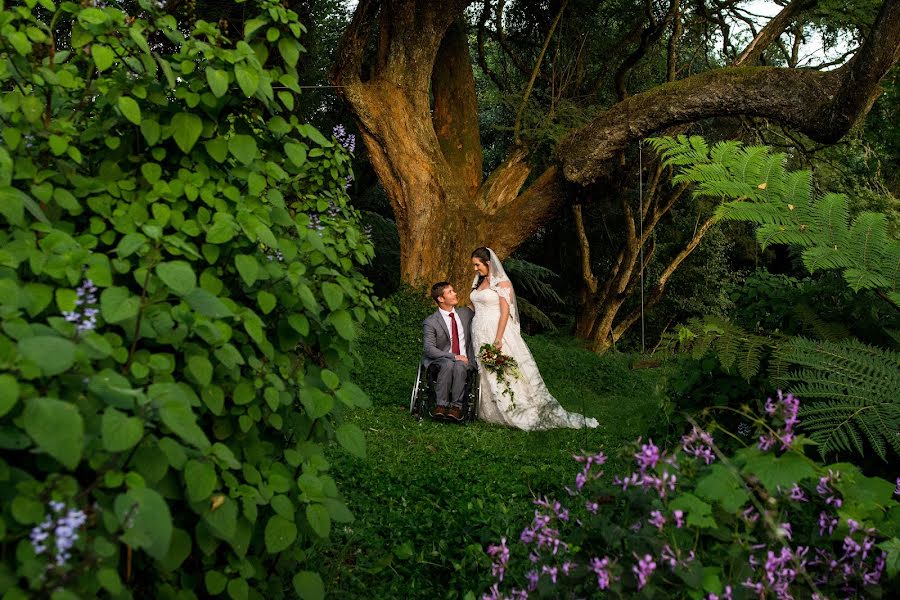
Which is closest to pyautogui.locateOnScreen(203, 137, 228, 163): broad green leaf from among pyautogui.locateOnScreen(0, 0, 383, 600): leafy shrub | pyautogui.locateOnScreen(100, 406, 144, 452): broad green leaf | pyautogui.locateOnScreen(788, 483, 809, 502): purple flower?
pyautogui.locateOnScreen(0, 0, 383, 600): leafy shrub

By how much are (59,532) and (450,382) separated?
7.76m

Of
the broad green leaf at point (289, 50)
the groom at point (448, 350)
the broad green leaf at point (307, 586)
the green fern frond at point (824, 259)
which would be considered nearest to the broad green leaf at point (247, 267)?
the broad green leaf at point (289, 50)

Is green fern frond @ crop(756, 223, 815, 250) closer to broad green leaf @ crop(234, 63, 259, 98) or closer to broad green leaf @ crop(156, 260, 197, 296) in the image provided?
broad green leaf @ crop(234, 63, 259, 98)

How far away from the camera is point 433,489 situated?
558 centimetres

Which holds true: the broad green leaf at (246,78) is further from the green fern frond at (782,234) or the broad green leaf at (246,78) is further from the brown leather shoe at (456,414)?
the brown leather shoe at (456,414)

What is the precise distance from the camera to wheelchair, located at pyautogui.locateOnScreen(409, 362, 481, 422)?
943cm

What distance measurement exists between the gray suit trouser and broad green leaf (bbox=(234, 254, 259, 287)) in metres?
6.88

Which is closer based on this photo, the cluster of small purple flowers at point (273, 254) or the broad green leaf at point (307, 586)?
the broad green leaf at point (307, 586)

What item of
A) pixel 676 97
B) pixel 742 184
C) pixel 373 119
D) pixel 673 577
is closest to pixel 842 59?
pixel 676 97

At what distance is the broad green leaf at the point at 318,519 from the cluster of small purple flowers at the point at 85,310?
2.81ft

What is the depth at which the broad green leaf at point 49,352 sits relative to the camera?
1672mm

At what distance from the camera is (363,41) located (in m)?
12.5

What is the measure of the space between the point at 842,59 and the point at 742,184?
589 inches

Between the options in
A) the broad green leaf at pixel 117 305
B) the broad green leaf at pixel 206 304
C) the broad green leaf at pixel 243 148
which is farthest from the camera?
the broad green leaf at pixel 243 148
